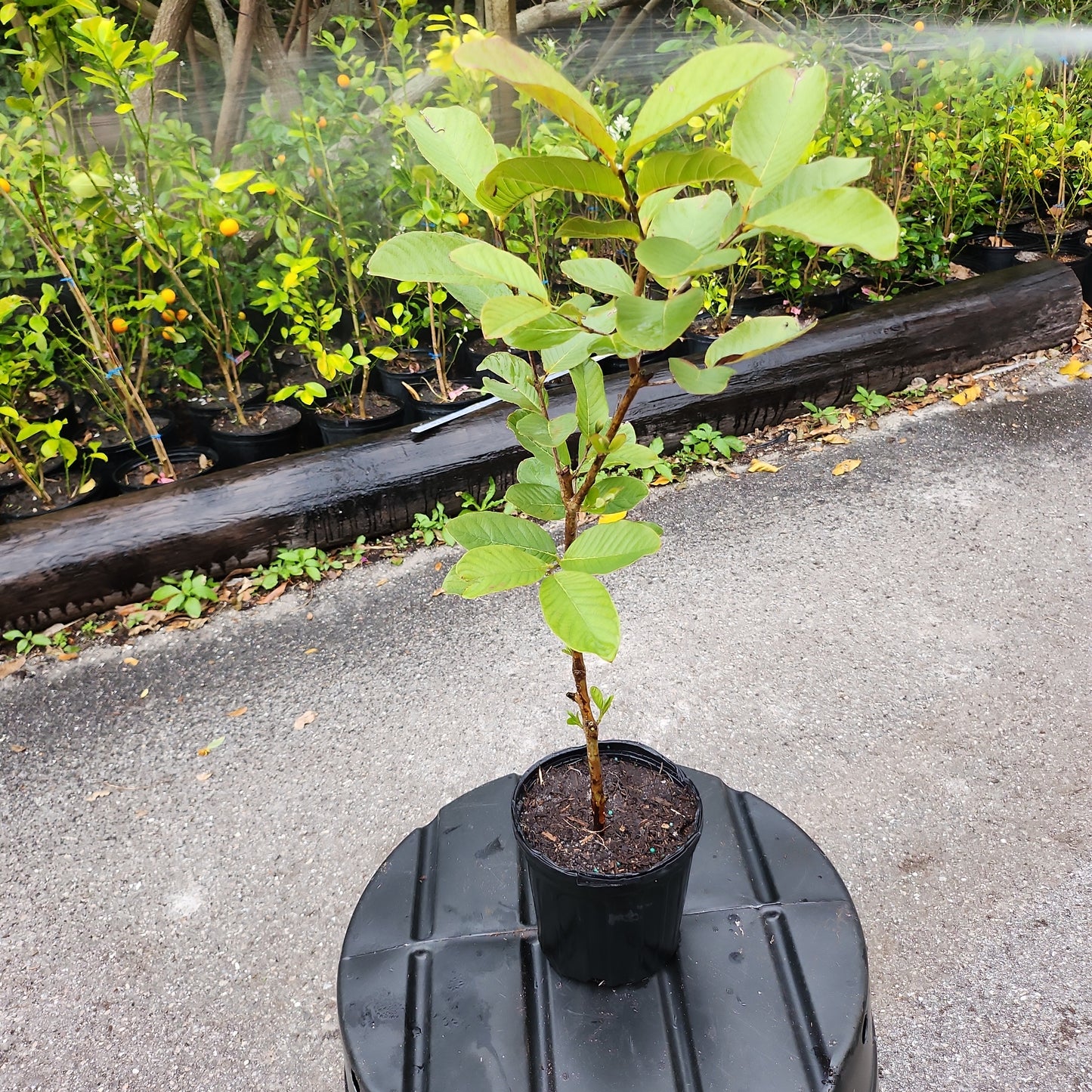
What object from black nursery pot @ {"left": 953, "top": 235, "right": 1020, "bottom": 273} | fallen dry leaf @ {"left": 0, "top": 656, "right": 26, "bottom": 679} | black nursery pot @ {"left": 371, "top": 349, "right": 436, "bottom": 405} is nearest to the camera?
fallen dry leaf @ {"left": 0, "top": 656, "right": 26, "bottom": 679}

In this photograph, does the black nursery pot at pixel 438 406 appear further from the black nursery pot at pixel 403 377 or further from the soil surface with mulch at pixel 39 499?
the soil surface with mulch at pixel 39 499

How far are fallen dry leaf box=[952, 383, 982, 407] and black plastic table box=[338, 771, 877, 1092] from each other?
8.58ft

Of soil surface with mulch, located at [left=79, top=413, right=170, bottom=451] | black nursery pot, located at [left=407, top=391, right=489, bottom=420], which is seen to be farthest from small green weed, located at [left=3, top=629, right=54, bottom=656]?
black nursery pot, located at [left=407, top=391, right=489, bottom=420]

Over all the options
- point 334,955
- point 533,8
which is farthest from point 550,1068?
point 533,8

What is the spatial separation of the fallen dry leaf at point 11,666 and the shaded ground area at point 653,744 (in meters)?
0.10

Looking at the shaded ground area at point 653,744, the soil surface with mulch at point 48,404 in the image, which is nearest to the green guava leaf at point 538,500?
the shaded ground area at point 653,744

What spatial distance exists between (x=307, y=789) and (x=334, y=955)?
44 centimetres

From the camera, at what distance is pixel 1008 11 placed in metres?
5.02

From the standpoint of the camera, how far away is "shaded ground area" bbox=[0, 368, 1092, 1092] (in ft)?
4.77

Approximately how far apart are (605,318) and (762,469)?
8.07 feet

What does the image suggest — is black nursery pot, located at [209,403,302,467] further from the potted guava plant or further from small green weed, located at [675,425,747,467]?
the potted guava plant

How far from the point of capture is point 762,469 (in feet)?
9.89

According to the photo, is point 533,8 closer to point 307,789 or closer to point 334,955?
point 307,789

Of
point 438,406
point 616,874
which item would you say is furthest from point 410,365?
point 616,874
